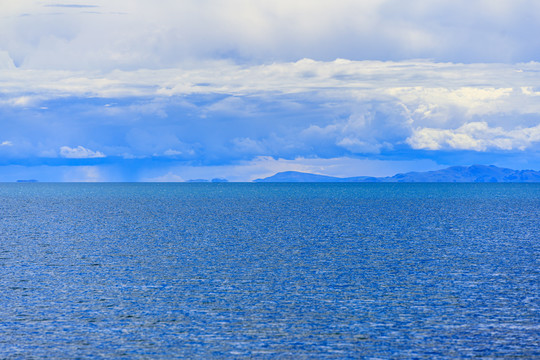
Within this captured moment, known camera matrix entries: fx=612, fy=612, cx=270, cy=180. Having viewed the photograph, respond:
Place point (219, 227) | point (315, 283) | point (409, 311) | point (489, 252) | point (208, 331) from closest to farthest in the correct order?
point (208, 331) < point (409, 311) < point (315, 283) < point (489, 252) < point (219, 227)

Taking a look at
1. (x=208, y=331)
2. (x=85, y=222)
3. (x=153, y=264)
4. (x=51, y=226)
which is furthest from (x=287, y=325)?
(x=85, y=222)

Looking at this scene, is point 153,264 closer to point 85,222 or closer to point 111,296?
point 111,296

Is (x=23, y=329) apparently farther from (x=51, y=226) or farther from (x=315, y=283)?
(x=51, y=226)

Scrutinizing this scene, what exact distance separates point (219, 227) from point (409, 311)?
61687 mm

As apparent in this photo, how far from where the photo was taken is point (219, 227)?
94.0 metres

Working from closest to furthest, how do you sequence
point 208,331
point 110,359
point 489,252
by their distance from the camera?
point 110,359
point 208,331
point 489,252

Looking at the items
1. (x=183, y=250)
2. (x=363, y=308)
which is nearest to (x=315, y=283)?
(x=363, y=308)

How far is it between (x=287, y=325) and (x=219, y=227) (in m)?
63.5

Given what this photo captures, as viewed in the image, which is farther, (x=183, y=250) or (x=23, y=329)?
(x=183, y=250)

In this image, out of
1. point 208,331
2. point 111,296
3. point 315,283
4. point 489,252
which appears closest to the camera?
point 208,331

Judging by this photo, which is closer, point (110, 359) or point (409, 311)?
Result: point (110, 359)

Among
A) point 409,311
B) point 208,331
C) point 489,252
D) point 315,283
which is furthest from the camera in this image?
point 489,252

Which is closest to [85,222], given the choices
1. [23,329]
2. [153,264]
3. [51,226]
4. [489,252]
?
[51,226]

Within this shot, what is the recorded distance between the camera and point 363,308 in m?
35.0
